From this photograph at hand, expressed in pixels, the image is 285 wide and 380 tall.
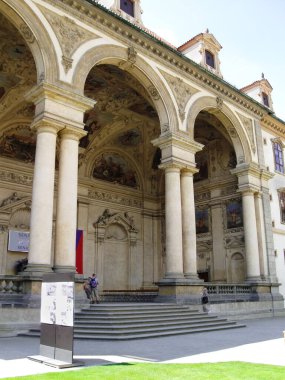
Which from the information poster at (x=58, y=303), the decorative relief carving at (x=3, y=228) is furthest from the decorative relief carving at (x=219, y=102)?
the information poster at (x=58, y=303)

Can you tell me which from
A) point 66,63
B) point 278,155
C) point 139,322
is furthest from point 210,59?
point 139,322

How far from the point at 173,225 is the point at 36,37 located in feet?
33.5

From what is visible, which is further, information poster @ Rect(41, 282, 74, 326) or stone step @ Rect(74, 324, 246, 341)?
stone step @ Rect(74, 324, 246, 341)

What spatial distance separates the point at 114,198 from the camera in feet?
95.6

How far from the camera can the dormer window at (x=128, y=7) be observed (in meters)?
22.2

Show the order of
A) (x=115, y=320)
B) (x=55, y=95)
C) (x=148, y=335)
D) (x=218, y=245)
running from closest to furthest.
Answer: (x=148, y=335)
(x=115, y=320)
(x=55, y=95)
(x=218, y=245)

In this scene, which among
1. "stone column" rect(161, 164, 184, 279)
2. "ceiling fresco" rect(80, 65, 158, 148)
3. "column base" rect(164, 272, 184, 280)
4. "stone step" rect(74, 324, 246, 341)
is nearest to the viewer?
"stone step" rect(74, 324, 246, 341)

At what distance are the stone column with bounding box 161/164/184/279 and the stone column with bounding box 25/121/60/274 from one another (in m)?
6.71

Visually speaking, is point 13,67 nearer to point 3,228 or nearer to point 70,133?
point 70,133

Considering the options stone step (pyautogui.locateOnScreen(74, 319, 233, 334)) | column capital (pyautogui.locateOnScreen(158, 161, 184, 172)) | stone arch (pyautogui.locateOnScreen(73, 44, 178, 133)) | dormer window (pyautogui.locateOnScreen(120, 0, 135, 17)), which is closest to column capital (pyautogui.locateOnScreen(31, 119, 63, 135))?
stone arch (pyautogui.locateOnScreen(73, 44, 178, 133))

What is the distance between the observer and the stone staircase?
1210cm

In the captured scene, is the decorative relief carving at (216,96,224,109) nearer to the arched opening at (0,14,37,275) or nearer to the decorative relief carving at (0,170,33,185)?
the arched opening at (0,14,37,275)

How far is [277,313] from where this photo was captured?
77.8 ft

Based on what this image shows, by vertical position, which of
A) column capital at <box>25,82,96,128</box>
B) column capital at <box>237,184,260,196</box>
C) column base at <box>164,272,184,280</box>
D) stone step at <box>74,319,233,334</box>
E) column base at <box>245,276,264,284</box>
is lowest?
stone step at <box>74,319,233,334</box>
